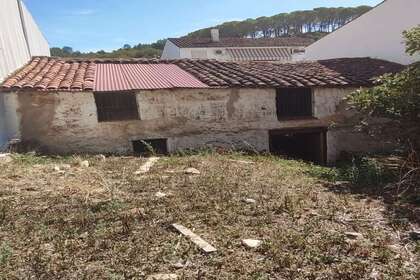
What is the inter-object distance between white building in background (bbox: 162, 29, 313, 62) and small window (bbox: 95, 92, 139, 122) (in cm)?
2142

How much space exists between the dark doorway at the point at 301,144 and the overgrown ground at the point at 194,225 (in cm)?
464

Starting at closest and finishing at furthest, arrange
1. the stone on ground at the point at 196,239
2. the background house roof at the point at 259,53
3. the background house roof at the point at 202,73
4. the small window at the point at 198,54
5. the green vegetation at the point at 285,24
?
1. the stone on ground at the point at 196,239
2. the background house roof at the point at 202,73
3. the small window at the point at 198,54
4. the background house roof at the point at 259,53
5. the green vegetation at the point at 285,24

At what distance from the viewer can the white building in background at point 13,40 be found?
10664 millimetres

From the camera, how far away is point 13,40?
11930mm

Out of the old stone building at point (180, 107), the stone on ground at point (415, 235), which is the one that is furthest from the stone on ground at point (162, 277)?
the old stone building at point (180, 107)

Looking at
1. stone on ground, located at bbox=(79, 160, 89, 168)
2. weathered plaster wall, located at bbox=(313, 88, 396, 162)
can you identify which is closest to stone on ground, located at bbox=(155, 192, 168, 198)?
stone on ground, located at bbox=(79, 160, 89, 168)

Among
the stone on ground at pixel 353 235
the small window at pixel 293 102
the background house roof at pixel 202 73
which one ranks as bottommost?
the stone on ground at pixel 353 235

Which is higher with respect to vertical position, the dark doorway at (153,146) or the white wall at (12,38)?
the white wall at (12,38)

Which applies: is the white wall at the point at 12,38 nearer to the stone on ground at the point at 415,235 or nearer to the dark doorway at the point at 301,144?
the dark doorway at the point at 301,144

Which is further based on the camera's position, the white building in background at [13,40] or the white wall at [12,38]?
the white wall at [12,38]

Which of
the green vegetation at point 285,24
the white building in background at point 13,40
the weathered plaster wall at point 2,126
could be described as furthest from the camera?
the green vegetation at point 285,24

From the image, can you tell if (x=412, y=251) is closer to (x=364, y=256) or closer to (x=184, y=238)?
(x=364, y=256)

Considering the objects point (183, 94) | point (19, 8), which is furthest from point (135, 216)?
point (19, 8)

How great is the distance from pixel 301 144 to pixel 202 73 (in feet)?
13.7
